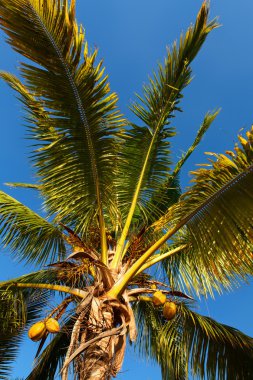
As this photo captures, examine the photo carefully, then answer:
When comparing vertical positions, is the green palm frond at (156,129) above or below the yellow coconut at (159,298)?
above

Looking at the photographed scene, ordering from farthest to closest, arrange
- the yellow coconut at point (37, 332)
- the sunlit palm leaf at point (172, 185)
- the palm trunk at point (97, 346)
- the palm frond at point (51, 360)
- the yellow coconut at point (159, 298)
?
the palm frond at point (51, 360), the sunlit palm leaf at point (172, 185), the yellow coconut at point (159, 298), the yellow coconut at point (37, 332), the palm trunk at point (97, 346)

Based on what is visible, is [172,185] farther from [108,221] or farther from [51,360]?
[51,360]

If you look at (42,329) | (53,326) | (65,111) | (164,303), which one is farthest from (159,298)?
(65,111)

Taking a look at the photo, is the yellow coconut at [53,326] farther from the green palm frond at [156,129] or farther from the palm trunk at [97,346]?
the green palm frond at [156,129]

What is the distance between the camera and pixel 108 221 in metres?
6.37

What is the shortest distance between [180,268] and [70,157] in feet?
7.80

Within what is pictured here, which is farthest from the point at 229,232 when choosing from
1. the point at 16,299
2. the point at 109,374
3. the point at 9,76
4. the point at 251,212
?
the point at 9,76

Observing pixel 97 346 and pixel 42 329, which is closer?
pixel 97 346

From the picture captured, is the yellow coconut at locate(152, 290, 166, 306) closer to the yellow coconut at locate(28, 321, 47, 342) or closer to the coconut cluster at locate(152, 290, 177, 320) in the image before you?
the coconut cluster at locate(152, 290, 177, 320)

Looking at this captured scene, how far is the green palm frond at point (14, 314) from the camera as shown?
198 inches

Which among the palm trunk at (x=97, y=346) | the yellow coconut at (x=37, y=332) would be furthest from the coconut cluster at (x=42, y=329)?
the palm trunk at (x=97, y=346)

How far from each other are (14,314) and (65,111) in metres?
2.72

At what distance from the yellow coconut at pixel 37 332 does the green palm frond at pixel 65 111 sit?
1.43 m

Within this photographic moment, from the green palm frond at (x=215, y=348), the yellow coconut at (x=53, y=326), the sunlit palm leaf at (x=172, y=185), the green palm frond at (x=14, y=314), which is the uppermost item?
the sunlit palm leaf at (x=172, y=185)
